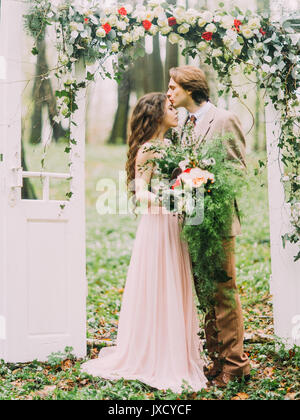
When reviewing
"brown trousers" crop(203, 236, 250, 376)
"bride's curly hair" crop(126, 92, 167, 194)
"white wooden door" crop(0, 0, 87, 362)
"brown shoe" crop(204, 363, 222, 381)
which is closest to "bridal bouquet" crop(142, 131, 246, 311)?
"brown trousers" crop(203, 236, 250, 376)

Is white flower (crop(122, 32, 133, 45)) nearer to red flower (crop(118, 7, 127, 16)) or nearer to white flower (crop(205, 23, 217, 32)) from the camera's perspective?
red flower (crop(118, 7, 127, 16))

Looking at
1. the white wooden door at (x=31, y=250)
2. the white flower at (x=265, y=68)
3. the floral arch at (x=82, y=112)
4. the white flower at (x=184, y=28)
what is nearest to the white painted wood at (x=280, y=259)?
the floral arch at (x=82, y=112)

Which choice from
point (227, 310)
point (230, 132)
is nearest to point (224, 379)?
point (227, 310)

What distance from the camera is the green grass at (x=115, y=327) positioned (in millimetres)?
3045

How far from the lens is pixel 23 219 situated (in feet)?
11.9

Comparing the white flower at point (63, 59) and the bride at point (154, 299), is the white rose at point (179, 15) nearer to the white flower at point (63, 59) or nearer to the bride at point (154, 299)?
the bride at point (154, 299)

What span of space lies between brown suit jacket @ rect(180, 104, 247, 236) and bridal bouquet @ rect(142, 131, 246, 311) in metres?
0.07

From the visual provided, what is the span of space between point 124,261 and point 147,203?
3438mm

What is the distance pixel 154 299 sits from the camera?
3.34 m

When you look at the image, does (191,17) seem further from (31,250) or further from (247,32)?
(31,250)

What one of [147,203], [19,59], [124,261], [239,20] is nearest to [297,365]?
Answer: [147,203]

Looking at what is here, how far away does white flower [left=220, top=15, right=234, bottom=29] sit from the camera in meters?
3.57

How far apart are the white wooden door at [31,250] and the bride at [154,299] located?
43 cm
